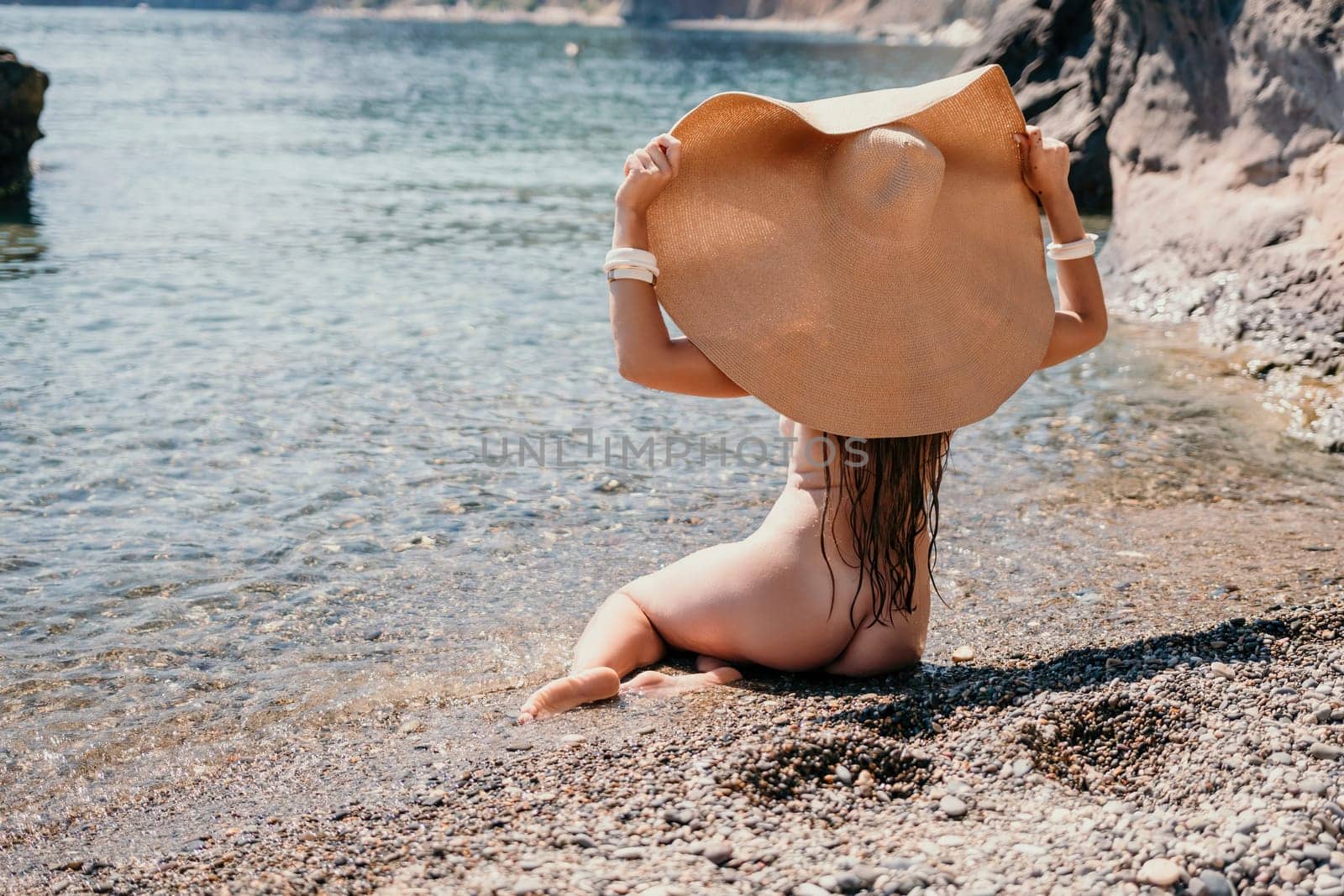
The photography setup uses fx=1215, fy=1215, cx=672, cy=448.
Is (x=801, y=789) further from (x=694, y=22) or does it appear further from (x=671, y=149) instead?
(x=694, y=22)

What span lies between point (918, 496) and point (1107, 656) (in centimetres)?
79

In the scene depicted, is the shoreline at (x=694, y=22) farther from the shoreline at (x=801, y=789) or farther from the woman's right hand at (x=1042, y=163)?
the shoreline at (x=801, y=789)

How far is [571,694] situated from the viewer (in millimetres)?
3596


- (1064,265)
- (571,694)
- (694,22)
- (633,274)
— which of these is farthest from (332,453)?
(694,22)

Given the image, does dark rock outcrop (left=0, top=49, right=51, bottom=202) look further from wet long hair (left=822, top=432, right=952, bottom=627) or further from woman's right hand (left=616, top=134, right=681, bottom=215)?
wet long hair (left=822, top=432, right=952, bottom=627)

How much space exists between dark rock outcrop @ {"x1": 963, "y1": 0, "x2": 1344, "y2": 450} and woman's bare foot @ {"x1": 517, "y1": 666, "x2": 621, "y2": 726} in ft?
15.9

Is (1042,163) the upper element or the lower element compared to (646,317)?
upper

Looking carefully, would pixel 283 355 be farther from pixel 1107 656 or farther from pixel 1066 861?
pixel 1066 861

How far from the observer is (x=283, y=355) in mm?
8453

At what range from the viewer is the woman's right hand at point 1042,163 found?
11.9 feet

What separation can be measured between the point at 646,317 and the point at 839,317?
537 millimetres

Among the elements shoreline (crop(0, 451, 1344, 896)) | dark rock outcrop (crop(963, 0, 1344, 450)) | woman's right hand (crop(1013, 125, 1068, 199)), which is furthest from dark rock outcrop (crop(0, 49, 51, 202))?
woman's right hand (crop(1013, 125, 1068, 199))

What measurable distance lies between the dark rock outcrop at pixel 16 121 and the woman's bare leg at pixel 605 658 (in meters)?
13.7

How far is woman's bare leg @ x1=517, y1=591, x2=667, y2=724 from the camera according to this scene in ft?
11.8
